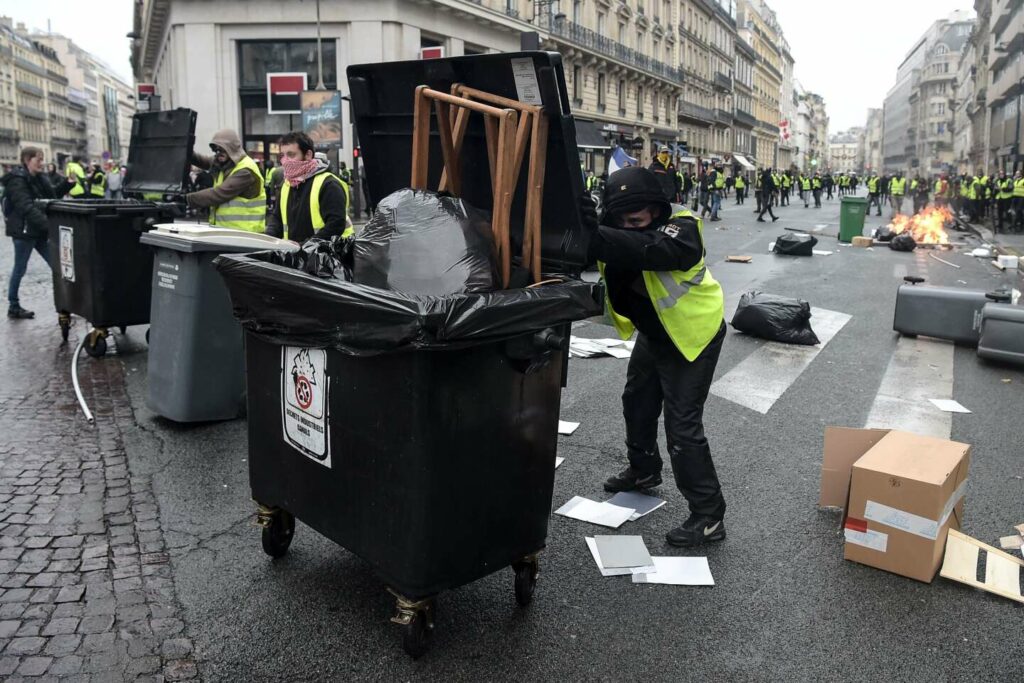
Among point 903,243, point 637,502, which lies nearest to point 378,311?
point 637,502

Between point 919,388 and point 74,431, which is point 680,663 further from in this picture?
point 919,388

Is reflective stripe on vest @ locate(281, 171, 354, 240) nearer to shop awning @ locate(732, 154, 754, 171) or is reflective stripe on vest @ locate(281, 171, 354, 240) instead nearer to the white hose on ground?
the white hose on ground

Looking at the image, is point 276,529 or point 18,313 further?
point 18,313

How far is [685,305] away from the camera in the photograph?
12.2 ft

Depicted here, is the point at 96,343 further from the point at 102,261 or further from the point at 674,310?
the point at 674,310

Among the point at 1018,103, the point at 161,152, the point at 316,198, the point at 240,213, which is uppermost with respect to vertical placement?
the point at 1018,103

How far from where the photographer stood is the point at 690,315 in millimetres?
3729

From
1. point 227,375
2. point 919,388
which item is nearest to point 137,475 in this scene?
point 227,375

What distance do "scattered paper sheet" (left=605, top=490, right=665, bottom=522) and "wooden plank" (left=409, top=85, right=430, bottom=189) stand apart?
6.19ft

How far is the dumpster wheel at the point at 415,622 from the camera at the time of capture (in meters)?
2.88

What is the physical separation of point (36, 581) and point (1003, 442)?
5.26 meters

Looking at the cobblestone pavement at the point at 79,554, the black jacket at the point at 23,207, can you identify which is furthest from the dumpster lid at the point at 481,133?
the black jacket at the point at 23,207

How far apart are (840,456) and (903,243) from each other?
15.4 meters

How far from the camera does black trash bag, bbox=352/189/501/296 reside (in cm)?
298
